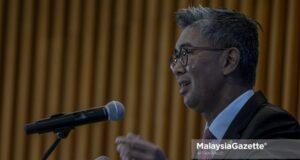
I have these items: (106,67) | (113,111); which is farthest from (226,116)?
(106,67)

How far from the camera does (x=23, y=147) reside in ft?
14.8

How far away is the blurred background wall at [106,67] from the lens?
404 centimetres

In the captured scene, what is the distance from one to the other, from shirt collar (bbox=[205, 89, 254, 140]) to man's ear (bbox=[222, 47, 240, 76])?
10 cm

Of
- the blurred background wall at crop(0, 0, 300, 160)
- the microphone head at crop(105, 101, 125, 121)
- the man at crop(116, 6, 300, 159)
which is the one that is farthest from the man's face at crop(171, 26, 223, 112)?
the blurred background wall at crop(0, 0, 300, 160)

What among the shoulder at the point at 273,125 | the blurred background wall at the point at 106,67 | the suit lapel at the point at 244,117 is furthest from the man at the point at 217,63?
the blurred background wall at the point at 106,67

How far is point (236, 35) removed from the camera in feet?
8.34

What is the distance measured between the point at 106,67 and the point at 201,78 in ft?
6.21

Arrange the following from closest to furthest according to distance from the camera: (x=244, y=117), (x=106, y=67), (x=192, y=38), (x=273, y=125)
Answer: (x=273, y=125) → (x=244, y=117) → (x=192, y=38) → (x=106, y=67)

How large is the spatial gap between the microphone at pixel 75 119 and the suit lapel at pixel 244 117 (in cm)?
37

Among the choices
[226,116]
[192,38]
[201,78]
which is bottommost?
[226,116]

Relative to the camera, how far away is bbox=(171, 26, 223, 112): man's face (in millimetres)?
2529

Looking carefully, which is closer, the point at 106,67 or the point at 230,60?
the point at 230,60

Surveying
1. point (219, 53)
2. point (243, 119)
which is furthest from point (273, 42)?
point (243, 119)

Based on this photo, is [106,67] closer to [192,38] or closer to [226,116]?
[192,38]
